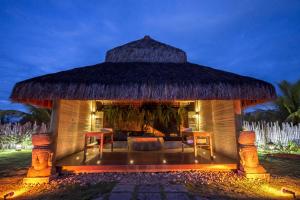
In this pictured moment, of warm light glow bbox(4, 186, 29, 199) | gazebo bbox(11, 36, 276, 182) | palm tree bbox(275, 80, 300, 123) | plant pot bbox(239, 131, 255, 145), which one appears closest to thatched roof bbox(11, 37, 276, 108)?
gazebo bbox(11, 36, 276, 182)

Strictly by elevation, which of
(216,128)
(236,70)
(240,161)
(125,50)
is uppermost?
(236,70)

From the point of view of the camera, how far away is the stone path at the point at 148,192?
93.0 inches

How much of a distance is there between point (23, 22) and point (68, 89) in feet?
329

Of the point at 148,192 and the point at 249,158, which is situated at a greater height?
the point at 249,158

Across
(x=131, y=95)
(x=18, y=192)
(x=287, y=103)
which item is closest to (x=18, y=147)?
(x=18, y=192)

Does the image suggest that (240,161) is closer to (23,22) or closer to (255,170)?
(255,170)

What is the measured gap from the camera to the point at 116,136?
26.8 feet

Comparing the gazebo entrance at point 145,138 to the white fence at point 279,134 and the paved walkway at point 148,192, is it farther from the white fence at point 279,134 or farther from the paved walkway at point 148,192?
the white fence at point 279,134

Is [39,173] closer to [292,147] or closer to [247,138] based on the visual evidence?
[247,138]

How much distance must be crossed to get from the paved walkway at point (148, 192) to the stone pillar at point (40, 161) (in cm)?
132

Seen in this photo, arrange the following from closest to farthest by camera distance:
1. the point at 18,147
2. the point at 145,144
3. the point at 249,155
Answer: the point at 249,155 < the point at 145,144 < the point at 18,147

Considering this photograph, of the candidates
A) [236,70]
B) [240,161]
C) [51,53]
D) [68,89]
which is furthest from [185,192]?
[51,53]

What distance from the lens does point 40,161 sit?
3.14 meters

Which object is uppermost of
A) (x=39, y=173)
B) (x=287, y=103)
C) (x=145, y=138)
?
(x=287, y=103)
